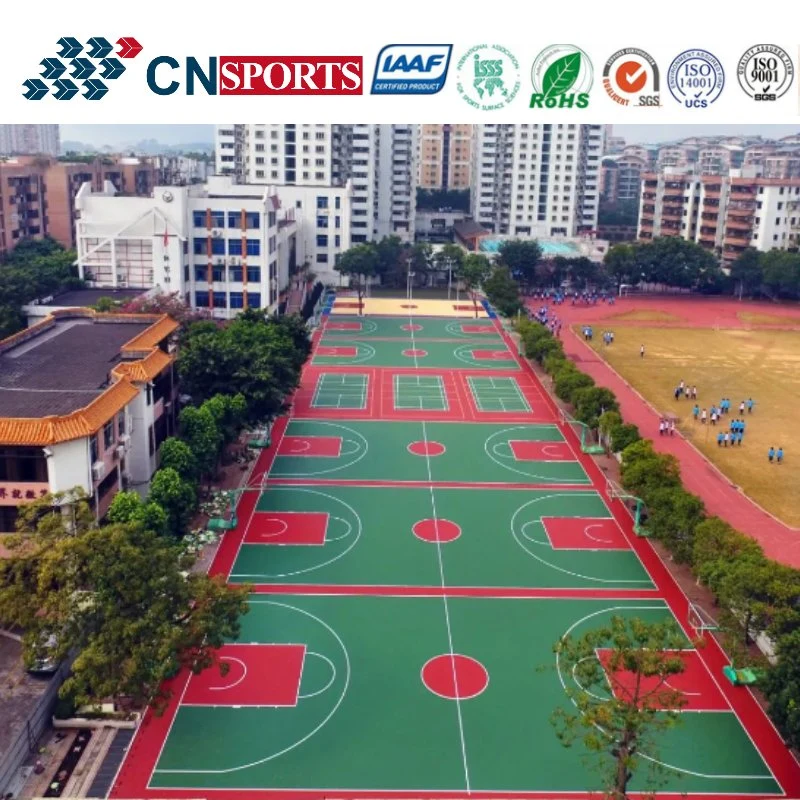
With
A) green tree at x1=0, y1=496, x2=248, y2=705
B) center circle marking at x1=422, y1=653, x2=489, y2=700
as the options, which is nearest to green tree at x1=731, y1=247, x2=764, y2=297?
center circle marking at x1=422, y1=653, x2=489, y2=700

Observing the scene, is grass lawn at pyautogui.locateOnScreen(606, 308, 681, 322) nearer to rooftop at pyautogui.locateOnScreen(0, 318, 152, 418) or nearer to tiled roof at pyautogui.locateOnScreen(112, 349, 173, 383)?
rooftop at pyautogui.locateOnScreen(0, 318, 152, 418)

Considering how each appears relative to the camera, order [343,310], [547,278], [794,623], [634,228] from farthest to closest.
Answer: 1. [634,228]
2. [547,278]
3. [343,310]
4. [794,623]

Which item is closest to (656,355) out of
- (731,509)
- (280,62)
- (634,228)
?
(731,509)

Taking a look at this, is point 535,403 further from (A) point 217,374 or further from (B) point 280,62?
(B) point 280,62

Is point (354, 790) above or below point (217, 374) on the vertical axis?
below

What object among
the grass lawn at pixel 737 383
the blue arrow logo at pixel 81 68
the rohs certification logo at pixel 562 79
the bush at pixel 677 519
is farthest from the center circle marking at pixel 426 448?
the blue arrow logo at pixel 81 68

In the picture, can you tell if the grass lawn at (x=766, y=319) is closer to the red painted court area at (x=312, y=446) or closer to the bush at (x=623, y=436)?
the bush at (x=623, y=436)
